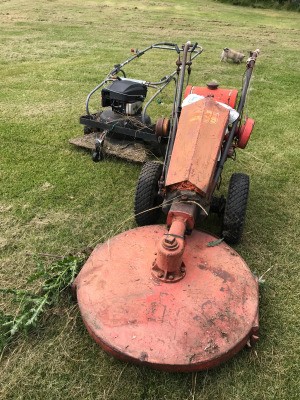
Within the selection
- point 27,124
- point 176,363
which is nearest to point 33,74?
point 27,124

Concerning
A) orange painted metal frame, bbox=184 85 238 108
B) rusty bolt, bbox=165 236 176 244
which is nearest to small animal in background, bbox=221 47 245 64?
orange painted metal frame, bbox=184 85 238 108

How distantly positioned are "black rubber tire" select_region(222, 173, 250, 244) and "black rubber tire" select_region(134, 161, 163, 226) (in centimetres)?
56

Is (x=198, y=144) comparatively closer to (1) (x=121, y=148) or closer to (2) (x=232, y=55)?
(1) (x=121, y=148)

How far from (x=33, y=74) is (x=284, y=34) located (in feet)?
29.5

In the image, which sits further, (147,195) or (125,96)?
(125,96)

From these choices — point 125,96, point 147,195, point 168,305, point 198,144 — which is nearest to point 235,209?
point 198,144

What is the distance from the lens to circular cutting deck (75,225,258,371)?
6.64 ft

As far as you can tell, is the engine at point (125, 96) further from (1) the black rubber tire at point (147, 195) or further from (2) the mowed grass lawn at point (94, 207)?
(1) the black rubber tire at point (147, 195)

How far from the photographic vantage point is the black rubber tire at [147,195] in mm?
3053

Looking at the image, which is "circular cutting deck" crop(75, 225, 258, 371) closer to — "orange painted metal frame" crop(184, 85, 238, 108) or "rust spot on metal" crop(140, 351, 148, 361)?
"rust spot on metal" crop(140, 351, 148, 361)

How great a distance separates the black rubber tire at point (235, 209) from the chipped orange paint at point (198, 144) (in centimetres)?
27

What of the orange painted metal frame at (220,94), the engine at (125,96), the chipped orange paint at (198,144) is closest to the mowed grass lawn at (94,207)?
the engine at (125,96)

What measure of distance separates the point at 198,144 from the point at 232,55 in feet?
22.7

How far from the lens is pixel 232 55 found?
8945mm
